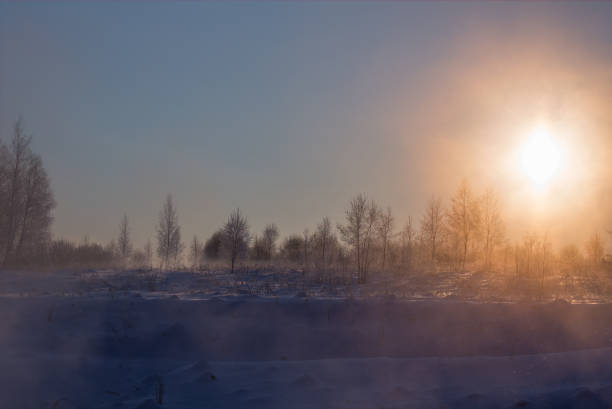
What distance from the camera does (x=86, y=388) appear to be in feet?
23.7

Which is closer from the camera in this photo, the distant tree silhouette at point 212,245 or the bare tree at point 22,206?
the bare tree at point 22,206

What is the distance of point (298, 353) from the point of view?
28.3 feet

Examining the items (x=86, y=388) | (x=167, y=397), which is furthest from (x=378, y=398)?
(x=86, y=388)

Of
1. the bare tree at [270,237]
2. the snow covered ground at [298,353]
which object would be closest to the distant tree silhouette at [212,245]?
the bare tree at [270,237]

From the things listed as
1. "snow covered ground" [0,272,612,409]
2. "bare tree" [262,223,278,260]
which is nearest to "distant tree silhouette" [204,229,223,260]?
"bare tree" [262,223,278,260]

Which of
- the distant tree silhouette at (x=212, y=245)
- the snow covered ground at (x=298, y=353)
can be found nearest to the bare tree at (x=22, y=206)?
the snow covered ground at (x=298, y=353)

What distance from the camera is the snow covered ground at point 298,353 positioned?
6398 millimetres

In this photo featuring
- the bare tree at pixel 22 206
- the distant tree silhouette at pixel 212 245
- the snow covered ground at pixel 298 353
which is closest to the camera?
the snow covered ground at pixel 298 353

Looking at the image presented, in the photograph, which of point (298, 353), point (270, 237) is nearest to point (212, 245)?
point (270, 237)

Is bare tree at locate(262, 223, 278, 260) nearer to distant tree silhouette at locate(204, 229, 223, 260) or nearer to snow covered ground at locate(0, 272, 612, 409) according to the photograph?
distant tree silhouette at locate(204, 229, 223, 260)

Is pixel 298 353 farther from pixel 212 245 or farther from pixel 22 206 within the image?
pixel 212 245

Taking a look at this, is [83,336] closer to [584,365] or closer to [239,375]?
[239,375]

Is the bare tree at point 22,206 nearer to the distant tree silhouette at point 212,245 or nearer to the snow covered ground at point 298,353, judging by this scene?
the snow covered ground at point 298,353

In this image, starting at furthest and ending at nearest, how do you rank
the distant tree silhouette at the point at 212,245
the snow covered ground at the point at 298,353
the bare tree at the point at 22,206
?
the distant tree silhouette at the point at 212,245 < the bare tree at the point at 22,206 < the snow covered ground at the point at 298,353
